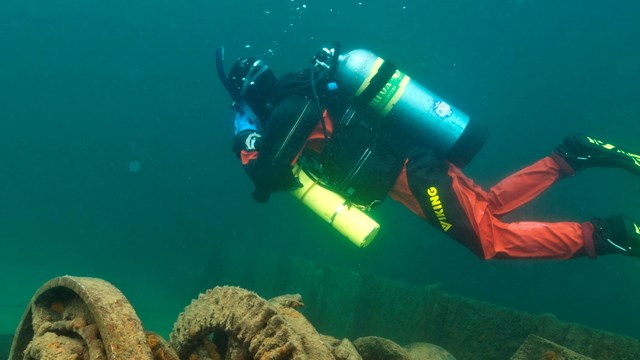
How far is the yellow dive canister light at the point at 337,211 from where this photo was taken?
4.13 meters

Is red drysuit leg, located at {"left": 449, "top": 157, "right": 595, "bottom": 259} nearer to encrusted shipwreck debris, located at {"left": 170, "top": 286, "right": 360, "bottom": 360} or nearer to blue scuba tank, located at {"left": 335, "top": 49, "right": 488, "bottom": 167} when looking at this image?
blue scuba tank, located at {"left": 335, "top": 49, "right": 488, "bottom": 167}

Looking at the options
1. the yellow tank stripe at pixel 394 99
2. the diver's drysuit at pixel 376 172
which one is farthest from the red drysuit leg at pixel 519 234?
the yellow tank stripe at pixel 394 99

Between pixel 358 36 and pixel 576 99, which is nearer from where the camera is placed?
pixel 576 99

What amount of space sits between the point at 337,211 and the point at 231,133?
110ft

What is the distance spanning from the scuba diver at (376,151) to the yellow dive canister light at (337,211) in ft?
0.05

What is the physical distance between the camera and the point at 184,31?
72.8m

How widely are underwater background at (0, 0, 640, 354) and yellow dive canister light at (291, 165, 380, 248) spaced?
2210mm

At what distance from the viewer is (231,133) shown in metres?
36.4

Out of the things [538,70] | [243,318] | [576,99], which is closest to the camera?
[243,318]

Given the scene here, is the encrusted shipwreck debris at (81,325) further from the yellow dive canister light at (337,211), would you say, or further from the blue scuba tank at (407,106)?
the blue scuba tank at (407,106)

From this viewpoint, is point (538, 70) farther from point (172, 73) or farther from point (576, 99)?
point (172, 73)

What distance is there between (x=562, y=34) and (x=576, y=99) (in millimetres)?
7765

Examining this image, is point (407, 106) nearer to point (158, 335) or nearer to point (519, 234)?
point (519, 234)

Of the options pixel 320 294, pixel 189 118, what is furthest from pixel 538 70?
pixel 189 118
